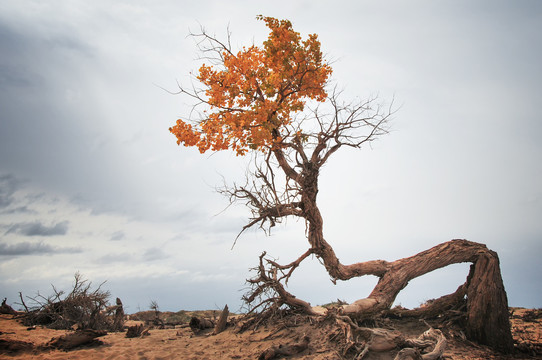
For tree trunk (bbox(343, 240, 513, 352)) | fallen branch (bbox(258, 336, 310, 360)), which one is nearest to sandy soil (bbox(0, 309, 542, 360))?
fallen branch (bbox(258, 336, 310, 360))

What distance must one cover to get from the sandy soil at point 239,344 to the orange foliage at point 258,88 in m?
5.41

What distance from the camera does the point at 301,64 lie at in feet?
37.1

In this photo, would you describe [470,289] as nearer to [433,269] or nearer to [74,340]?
[433,269]

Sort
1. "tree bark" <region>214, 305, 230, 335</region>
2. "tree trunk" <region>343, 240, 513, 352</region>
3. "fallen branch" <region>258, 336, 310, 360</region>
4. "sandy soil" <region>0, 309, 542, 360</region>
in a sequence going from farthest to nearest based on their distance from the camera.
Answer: "tree bark" <region>214, 305, 230, 335</region> < "tree trunk" <region>343, 240, 513, 352</region> < "sandy soil" <region>0, 309, 542, 360</region> < "fallen branch" <region>258, 336, 310, 360</region>

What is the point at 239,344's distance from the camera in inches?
381

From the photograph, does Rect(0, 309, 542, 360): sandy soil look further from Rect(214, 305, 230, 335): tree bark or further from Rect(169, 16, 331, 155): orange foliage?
Rect(169, 16, 331, 155): orange foliage

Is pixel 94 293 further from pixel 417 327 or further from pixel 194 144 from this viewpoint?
pixel 417 327

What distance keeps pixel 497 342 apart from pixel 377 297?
3226 millimetres

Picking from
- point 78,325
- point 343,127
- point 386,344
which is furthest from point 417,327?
point 78,325

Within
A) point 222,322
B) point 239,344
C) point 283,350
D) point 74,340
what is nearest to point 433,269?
point 283,350

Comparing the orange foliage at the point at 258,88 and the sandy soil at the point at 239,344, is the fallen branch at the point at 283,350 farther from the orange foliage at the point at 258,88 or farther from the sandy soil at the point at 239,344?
the orange foliage at the point at 258,88

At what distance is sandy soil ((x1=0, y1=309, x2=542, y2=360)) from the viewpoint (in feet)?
29.0

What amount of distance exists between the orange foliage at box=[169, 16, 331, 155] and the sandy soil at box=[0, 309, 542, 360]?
17.7 ft

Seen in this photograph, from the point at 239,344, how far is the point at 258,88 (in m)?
7.60
